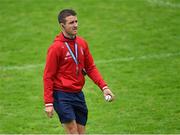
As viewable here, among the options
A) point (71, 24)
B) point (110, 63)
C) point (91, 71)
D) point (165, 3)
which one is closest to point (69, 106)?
point (91, 71)

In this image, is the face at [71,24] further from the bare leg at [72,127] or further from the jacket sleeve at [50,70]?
the bare leg at [72,127]

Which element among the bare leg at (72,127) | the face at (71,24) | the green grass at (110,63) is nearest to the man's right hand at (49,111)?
the bare leg at (72,127)

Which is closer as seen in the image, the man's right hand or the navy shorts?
the man's right hand

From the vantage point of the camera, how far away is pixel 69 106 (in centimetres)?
1011

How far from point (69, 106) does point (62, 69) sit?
0.58 meters

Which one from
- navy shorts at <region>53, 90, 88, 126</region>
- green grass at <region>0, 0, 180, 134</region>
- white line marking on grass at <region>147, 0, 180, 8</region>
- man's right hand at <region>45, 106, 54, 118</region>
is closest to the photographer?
man's right hand at <region>45, 106, 54, 118</region>

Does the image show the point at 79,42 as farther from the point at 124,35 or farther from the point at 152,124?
the point at 124,35

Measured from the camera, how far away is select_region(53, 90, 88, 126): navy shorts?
1000 cm

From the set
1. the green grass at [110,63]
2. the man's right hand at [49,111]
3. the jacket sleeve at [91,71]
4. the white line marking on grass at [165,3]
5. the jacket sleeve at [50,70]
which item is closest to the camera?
the man's right hand at [49,111]

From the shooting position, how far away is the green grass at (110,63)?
13.3 m

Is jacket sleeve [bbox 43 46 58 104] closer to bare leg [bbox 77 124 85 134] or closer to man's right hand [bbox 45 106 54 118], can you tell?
man's right hand [bbox 45 106 54 118]

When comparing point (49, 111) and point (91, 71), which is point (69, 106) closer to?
point (49, 111)

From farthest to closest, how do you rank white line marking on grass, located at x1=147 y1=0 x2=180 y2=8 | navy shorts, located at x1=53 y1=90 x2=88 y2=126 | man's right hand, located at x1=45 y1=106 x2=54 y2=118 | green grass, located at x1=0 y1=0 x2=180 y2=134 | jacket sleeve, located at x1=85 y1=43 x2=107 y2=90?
white line marking on grass, located at x1=147 y1=0 x2=180 y2=8
green grass, located at x1=0 y1=0 x2=180 y2=134
jacket sleeve, located at x1=85 y1=43 x2=107 y2=90
navy shorts, located at x1=53 y1=90 x2=88 y2=126
man's right hand, located at x1=45 y1=106 x2=54 y2=118

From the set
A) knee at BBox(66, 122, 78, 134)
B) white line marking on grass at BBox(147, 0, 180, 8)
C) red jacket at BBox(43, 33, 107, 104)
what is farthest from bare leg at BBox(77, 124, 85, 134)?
white line marking on grass at BBox(147, 0, 180, 8)
